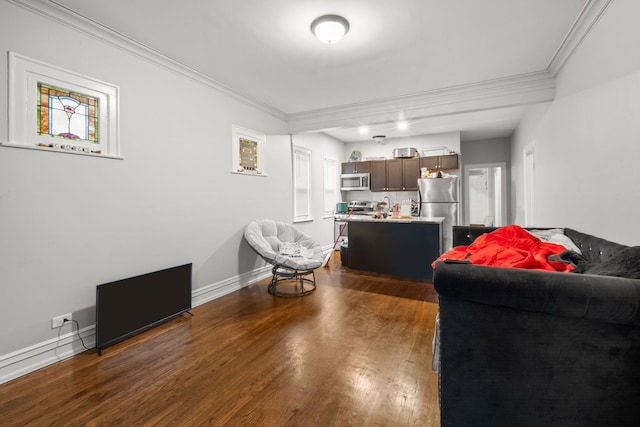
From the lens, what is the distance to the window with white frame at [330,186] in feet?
21.8

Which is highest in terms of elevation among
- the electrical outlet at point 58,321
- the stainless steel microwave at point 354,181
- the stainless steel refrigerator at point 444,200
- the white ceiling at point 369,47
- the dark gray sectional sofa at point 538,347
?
the white ceiling at point 369,47

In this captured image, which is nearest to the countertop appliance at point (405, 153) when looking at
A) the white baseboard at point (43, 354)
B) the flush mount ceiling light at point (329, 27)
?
the flush mount ceiling light at point (329, 27)

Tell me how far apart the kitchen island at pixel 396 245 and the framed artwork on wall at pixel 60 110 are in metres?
3.26

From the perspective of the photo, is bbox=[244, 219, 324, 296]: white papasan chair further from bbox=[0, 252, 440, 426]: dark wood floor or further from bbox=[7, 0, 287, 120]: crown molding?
bbox=[7, 0, 287, 120]: crown molding

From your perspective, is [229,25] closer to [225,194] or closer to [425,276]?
[225,194]

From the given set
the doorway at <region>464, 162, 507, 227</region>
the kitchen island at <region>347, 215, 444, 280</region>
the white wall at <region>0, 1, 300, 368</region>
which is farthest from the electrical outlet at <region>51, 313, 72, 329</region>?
the doorway at <region>464, 162, 507, 227</region>

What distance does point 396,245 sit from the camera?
4188 millimetres

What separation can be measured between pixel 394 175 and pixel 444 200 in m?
1.42

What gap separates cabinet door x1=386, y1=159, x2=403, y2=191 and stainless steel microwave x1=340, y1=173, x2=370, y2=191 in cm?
52

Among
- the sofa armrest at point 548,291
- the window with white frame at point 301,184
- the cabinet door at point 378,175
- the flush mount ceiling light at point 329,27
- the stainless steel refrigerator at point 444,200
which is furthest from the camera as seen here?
the cabinet door at point 378,175

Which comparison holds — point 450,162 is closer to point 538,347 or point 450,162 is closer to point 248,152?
point 248,152

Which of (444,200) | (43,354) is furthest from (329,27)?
(444,200)

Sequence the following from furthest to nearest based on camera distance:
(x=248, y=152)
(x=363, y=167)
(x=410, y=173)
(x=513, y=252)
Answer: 1. (x=363, y=167)
2. (x=410, y=173)
3. (x=248, y=152)
4. (x=513, y=252)

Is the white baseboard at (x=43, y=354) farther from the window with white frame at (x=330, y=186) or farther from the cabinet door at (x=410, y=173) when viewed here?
the cabinet door at (x=410, y=173)
